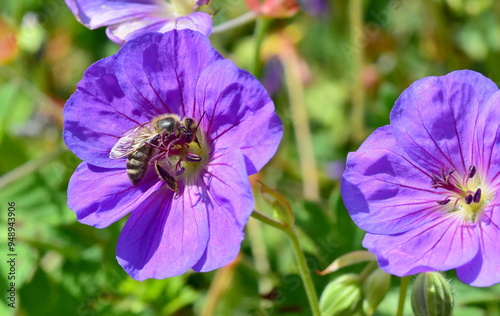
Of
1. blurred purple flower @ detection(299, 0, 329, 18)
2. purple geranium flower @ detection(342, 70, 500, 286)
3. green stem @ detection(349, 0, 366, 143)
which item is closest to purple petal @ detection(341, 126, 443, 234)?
purple geranium flower @ detection(342, 70, 500, 286)

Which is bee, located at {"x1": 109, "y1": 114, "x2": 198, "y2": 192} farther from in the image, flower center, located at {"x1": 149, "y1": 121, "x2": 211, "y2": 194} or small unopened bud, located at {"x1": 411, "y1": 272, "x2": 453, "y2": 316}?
small unopened bud, located at {"x1": 411, "y1": 272, "x2": 453, "y2": 316}

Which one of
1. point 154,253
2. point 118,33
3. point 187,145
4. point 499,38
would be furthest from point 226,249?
point 499,38

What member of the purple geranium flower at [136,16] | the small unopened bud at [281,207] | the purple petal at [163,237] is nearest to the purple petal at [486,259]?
the small unopened bud at [281,207]

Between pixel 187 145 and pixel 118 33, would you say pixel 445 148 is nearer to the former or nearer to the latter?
pixel 187 145

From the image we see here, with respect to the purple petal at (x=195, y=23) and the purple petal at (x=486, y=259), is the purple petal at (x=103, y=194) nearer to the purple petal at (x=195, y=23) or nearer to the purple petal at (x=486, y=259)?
the purple petal at (x=195, y=23)

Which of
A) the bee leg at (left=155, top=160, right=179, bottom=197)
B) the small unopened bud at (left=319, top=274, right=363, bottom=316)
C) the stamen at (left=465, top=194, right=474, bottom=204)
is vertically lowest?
the small unopened bud at (left=319, top=274, right=363, bottom=316)

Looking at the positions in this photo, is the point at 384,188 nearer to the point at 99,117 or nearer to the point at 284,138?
the point at 99,117

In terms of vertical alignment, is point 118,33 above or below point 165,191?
above
